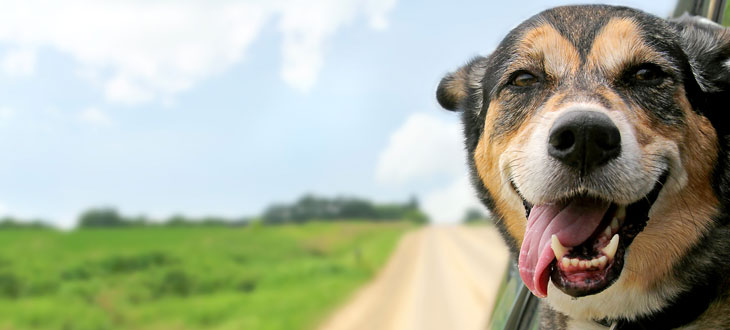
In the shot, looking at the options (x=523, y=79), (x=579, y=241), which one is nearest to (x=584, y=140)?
(x=579, y=241)

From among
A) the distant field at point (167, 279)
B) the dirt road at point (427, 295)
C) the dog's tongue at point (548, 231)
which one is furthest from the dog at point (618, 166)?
the distant field at point (167, 279)

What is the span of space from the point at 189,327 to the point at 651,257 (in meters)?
24.8

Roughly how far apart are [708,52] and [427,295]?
72.5 feet

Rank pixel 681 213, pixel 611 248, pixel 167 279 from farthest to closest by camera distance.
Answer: pixel 167 279 → pixel 681 213 → pixel 611 248

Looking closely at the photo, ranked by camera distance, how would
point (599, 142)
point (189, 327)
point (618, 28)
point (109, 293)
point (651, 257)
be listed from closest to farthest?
point (599, 142) → point (651, 257) → point (618, 28) → point (189, 327) → point (109, 293)

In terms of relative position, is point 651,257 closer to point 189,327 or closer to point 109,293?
point 189,327

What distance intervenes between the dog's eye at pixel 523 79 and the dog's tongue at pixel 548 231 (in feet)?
2.35

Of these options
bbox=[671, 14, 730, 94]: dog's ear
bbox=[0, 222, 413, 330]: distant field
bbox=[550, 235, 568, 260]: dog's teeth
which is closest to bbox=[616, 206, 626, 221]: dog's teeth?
bbox=[550, 235, 568, 260]: dog's teeth

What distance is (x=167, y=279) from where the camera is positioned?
34812 mm

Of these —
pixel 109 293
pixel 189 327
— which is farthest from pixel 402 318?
pixel 109 293

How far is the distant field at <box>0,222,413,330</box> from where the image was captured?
1033 inches

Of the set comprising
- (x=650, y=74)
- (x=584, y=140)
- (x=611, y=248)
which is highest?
(x=650, y=74)

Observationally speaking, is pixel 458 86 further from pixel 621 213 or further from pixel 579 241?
pixel 579 241

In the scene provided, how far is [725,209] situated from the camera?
9.30 ft
